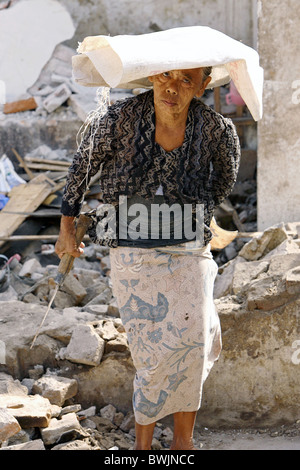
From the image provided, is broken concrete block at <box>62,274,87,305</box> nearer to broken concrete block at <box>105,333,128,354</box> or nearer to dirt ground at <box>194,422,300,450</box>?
broken concrete block at <box>105,333,128,354</box>

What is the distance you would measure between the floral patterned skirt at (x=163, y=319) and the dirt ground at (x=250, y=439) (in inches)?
34.0

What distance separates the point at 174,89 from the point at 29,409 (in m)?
1.83

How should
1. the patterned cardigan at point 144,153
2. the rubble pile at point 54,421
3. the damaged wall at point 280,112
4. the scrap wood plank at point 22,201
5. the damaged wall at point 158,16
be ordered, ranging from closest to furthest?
the patterned cardigan at point 144,153 → the rubble pile at point 54,421 → the damaged wall at point 280,112 → the scrap wood plank at point 22,201 → the damaged wall at point 158,16

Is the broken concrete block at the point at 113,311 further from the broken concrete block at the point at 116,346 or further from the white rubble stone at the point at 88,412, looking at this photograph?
the white rubble stone at the point at 88,412

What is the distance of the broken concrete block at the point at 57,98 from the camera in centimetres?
1005

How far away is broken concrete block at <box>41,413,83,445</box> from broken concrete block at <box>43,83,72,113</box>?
6970 millimetres

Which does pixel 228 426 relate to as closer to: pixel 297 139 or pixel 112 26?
pixel 297 139

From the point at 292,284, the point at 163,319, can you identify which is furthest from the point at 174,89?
the point at 292,284

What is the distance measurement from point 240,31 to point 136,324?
863 cm

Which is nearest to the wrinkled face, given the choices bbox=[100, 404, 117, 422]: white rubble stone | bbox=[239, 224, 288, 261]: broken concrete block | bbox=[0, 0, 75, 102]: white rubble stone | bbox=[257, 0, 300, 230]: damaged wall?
bbox=[100, 404, 117, 422]: white rubble stone

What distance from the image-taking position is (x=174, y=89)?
3.02m

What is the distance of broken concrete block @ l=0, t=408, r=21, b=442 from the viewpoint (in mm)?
3388

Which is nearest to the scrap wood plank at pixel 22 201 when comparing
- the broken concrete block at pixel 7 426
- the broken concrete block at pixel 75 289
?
the broken concrete block at pixel 75 289
